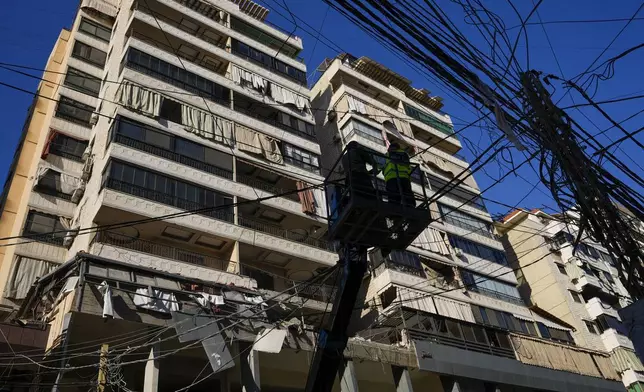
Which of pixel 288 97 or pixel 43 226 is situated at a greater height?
pixel 288 97

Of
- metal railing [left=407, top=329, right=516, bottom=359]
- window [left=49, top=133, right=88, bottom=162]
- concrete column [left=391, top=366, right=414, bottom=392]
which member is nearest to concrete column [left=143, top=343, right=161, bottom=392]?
concrete column [left=391, top=366, right=414, bottom=392]

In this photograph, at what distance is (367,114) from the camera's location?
1400 inches

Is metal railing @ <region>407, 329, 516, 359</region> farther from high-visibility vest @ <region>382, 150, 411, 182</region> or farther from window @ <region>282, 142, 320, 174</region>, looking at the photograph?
high-visibility vest @ <region>382, 150, 411, 182</region>

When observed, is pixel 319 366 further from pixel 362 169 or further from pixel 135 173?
pixel 135 173

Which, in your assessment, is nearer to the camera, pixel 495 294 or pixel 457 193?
pixel 495 294

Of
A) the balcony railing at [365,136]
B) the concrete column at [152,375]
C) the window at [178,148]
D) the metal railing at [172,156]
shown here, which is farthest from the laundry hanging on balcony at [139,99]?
the balcony railing at [365,136]

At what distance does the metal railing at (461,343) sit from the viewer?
21234 millimetres

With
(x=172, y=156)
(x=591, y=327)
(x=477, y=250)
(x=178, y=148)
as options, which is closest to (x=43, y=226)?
(x=172, y=156)

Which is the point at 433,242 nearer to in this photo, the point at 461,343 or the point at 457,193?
the point at 457,193

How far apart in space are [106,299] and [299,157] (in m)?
15.6

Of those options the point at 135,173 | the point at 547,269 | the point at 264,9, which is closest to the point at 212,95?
the point at 135,173

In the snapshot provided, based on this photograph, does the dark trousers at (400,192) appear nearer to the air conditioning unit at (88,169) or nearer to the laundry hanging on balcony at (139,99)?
the laundry hanging on balcony at (139,99)

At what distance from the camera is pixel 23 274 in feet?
71.5

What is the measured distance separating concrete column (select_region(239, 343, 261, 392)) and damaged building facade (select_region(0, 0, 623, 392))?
0.22 feet
